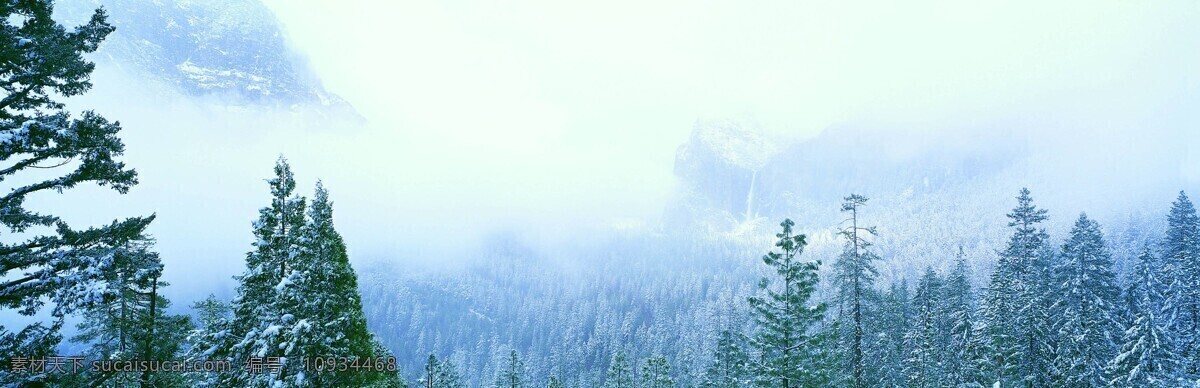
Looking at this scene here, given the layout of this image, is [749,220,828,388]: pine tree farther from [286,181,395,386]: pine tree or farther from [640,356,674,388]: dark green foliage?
[640,356,674,388]: dark green foliage

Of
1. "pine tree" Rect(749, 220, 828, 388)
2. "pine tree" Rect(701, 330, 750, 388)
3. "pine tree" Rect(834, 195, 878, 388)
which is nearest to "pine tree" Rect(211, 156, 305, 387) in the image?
"pine tree" Rect(749, 220, 828, 388)

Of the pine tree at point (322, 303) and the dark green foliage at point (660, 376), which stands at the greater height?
the pine tree at point (322, 303)

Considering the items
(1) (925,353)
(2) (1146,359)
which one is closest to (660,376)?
(1) (925,353)

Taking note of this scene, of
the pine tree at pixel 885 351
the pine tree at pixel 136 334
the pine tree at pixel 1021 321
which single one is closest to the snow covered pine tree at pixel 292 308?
the pine tree at pixel 136 334

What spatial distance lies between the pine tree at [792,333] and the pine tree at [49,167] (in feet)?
62.4

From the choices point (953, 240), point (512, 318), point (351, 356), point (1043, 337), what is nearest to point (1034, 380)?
point (1043, 337)

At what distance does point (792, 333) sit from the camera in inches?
815

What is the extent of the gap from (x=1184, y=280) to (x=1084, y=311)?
8730mm

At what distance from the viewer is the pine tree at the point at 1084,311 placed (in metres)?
27.4

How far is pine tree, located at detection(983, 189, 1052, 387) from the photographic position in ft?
91.6

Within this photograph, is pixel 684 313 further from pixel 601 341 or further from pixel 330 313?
pixel 330 313

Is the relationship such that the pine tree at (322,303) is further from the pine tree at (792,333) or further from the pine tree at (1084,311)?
the pine tree at (1084,311)

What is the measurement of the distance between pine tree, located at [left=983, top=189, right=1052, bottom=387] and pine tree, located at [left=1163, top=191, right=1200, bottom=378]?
6.20 metres

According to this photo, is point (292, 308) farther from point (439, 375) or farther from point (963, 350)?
point (439, 375)
